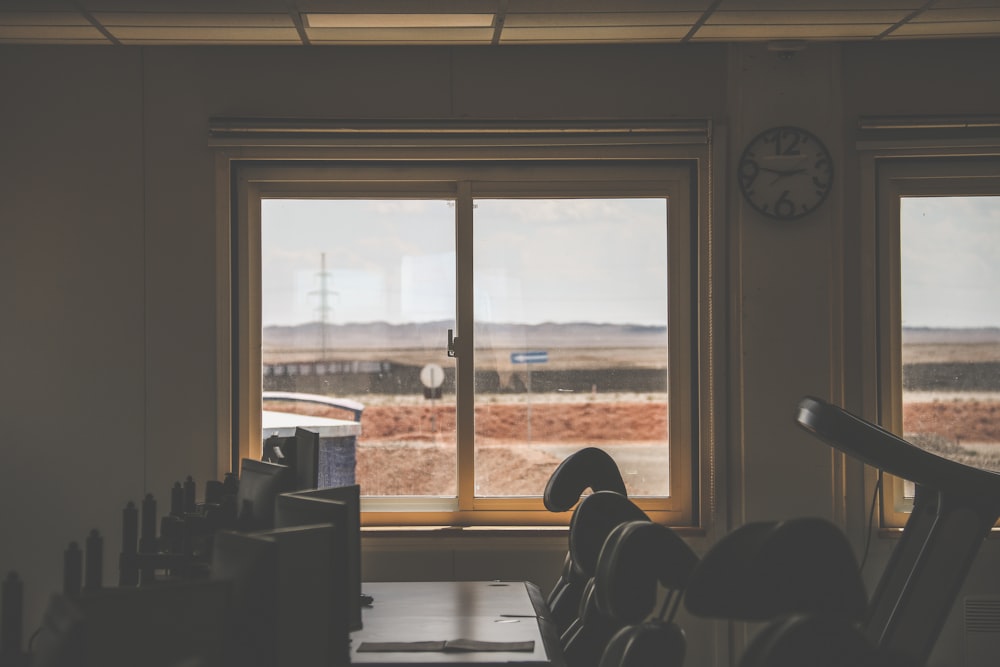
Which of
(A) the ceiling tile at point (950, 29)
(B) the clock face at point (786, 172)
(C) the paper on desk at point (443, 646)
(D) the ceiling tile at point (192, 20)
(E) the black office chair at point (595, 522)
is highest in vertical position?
(A) the ceiling tile at point (950, 29)

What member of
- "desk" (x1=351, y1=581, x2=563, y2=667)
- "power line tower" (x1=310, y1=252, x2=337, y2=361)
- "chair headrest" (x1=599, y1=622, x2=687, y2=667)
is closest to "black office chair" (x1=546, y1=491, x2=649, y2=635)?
"desk" (x1=351, y1=581, x2=563, y2=667)

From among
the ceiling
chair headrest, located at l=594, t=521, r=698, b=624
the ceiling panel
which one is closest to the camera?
chair headrest, located at l=594, t=521, r=698, b=624

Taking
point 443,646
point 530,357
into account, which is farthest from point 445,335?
point 443,646

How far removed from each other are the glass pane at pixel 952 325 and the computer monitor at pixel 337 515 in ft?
8.19

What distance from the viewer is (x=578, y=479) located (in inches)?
119

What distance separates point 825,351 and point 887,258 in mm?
516

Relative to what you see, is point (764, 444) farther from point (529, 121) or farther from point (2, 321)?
point (2, 321)

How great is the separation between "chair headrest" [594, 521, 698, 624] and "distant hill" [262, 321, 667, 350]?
2.31 meters

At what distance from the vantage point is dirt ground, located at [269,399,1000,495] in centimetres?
400

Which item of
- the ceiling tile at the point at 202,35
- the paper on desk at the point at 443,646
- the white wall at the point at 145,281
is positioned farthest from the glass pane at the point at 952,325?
the ceiling tile at the point at 202,35

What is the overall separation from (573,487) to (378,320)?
1368mm

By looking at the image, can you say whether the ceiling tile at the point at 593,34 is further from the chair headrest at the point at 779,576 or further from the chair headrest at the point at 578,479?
the chair headrest at the point at 779,576

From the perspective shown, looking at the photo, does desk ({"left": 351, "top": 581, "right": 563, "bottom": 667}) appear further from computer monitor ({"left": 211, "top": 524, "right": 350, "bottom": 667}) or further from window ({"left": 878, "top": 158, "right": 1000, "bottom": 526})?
window ({"left": 878, "top": 158, "right": 1000, "bottom": 526})

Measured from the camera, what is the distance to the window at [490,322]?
3961mm
